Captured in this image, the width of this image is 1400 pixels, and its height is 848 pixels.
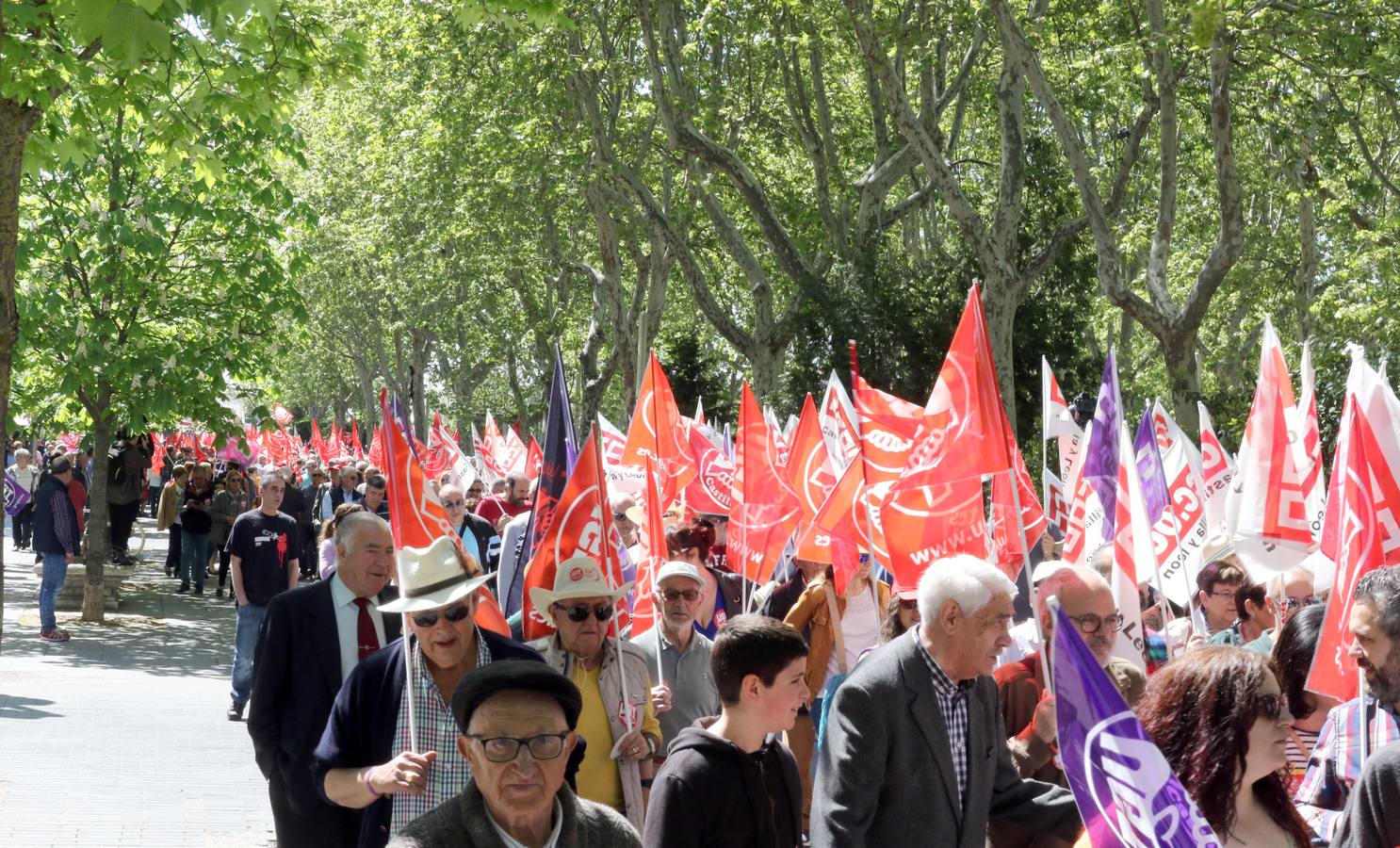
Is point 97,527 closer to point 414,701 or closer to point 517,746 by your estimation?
point 414,701

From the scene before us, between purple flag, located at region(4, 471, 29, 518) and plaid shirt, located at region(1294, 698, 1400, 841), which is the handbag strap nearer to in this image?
plaid shirt, located at region(1294, 698, 1400, 841)

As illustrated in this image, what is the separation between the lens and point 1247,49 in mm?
17484

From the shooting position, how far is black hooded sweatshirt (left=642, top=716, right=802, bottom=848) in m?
4.23

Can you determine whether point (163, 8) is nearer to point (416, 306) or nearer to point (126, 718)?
point (126, 718)

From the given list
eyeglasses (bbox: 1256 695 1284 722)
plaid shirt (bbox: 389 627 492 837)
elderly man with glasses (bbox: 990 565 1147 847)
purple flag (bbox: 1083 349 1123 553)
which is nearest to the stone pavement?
plaid shirt (bbox: 389 627 492 837)

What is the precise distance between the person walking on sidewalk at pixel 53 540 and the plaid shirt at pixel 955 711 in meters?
12.8

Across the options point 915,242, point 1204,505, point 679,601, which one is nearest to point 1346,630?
point 679,601

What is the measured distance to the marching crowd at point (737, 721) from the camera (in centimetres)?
Answer: 347

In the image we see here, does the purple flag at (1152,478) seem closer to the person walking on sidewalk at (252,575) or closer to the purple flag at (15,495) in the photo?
the person walking on sidewalk at (252,575)

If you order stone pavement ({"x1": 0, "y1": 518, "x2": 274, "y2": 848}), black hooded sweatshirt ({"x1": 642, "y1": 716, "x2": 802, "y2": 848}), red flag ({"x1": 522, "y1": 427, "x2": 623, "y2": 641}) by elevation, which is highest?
red flag ({"x1": 522, "y1": 427, "x2": 623, "y2": 641})

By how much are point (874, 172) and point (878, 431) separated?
17.5 metres

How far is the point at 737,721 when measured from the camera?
445cm

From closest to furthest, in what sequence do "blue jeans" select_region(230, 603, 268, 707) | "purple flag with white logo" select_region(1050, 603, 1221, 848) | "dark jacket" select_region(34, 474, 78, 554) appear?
"purple flag with white logo" select_region(1050, 603, 1221, 848) < "blue jeans" select_region(230, 603, 268, 707) < "dark jacket" select_region(34, 474, 78, 554)

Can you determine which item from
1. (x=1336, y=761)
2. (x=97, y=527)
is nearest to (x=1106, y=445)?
(x=1336, y=761)
